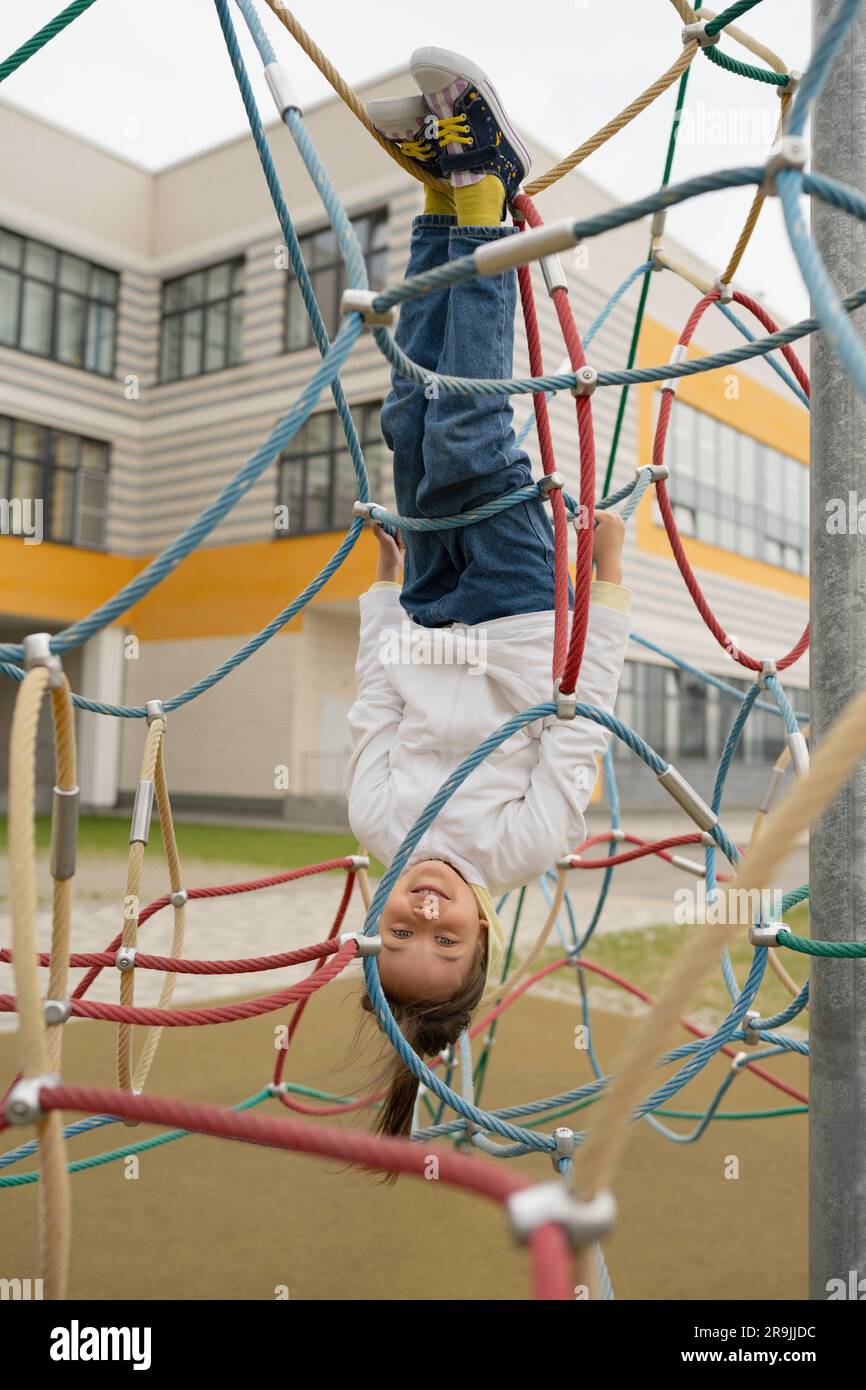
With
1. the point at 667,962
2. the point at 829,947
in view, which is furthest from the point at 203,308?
the point at 829,947

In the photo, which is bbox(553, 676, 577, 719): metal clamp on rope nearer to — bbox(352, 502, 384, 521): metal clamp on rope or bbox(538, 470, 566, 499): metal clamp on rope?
bbox(538, 470, 566, 499): metal clamp on rope

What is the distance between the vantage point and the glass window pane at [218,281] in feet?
27.6

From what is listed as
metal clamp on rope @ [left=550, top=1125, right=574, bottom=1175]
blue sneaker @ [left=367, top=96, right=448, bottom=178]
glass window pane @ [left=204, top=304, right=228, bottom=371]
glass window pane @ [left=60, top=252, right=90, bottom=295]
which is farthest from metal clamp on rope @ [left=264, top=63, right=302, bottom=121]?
glass window pane @ [left=60, top=252, right=90, bottom=295]

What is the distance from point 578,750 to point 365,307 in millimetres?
597

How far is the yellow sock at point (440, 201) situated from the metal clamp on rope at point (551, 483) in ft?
1.06

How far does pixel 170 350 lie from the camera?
8.86 meters

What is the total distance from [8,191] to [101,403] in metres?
1.59

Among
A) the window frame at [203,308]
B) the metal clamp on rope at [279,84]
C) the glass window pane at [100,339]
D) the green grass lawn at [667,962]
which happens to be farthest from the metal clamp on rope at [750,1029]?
the glass window pane at [100,339]

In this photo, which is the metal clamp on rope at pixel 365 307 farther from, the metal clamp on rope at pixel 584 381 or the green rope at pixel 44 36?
the green rope at pixel 44 36

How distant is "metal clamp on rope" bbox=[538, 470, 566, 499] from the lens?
3.87 ft

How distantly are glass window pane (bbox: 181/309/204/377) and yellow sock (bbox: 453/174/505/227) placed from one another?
26.4ft

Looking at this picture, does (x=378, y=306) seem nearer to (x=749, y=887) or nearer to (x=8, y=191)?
(x=749, y=887)
